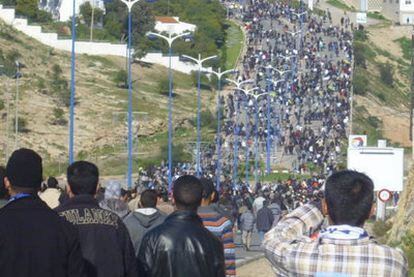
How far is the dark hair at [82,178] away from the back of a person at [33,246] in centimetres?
168

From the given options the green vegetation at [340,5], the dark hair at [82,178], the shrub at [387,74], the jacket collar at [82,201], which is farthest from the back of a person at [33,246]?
the green vegetation at [340,5]

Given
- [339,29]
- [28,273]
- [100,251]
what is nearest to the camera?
[28,273]

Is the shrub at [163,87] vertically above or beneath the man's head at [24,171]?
above

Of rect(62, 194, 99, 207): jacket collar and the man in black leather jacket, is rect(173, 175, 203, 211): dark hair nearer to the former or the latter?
→ the man in black leather jacket

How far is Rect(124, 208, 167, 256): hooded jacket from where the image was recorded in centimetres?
1074

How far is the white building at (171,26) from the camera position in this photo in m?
115

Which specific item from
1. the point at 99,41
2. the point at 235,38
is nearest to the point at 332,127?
the point at 99,41

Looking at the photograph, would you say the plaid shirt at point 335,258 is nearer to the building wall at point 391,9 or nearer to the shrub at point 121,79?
the shrub at point 121,79

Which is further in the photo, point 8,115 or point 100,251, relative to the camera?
point 8,115

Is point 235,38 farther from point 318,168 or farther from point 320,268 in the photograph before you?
point 320,268

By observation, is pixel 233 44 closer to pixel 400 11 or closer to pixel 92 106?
pixel 92 106

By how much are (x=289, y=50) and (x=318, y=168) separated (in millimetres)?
37773

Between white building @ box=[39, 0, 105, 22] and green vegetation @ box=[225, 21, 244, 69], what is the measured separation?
393 inches

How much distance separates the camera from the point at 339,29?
13212cm
